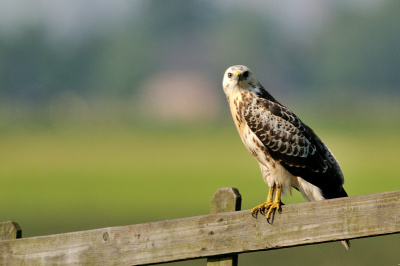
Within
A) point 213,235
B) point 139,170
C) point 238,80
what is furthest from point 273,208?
point 139,170

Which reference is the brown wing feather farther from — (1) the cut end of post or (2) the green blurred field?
(2) the green blurred field

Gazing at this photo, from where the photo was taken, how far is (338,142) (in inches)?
3361

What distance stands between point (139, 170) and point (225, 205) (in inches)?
2867

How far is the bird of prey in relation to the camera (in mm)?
5145

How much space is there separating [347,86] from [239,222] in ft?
392

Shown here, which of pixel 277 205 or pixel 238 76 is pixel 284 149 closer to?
pixel 238 76

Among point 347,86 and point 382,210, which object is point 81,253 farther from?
point 347,86

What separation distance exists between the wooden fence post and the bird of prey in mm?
1299

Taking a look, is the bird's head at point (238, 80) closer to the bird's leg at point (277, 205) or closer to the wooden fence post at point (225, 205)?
the bird's leg at point (277, 205)

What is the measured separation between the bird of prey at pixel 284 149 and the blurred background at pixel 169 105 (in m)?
31.2

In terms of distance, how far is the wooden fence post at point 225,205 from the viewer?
12.2 feet

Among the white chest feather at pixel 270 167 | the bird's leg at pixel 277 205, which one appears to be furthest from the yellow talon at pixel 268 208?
the white chest feather at pixel 270 167

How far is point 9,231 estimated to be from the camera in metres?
4.28

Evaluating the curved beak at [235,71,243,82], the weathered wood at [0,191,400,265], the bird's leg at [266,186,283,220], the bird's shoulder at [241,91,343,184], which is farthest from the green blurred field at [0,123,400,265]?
the weathered wood at [0,191,400,265]
